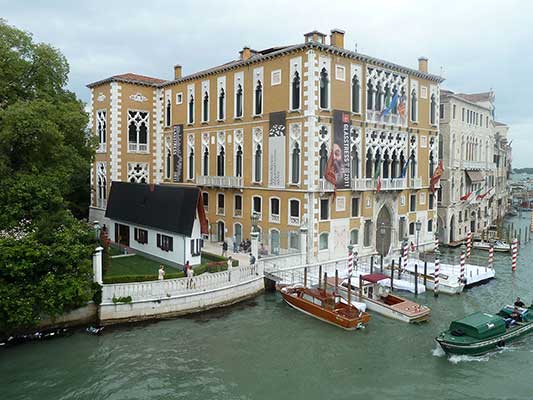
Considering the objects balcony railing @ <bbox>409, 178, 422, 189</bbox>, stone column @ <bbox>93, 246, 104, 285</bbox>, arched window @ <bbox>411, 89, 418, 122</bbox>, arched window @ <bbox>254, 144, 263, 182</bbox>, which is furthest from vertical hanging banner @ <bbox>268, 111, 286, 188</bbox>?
stone column @ <bbox>93, 246, 104, 285</bbox>

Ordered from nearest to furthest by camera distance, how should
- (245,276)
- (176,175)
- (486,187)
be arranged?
(245,276) < (176,175) < (486,187)

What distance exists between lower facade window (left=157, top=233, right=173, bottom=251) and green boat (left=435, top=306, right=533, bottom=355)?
14.2 meters

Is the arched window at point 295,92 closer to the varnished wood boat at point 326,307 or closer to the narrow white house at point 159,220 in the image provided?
the narrow white house at point 159,220

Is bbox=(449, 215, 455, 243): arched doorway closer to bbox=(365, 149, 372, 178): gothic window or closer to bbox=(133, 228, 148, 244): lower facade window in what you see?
bbox=(365, 149, 372, 178): gothic window

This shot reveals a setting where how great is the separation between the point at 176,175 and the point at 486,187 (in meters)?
33.1

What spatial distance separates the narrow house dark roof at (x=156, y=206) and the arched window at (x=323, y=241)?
8.20 meters

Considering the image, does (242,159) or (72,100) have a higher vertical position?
(72,100)

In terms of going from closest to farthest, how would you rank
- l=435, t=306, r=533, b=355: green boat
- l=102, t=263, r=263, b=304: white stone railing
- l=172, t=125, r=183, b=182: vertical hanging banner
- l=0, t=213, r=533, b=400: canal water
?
l=0, t=213, r=533, b=400: canal water, l=435, t=306, r=533, b=355: green boat, l=102, t=263, r=263, b=304: white stone railing, l=172, t=125, r=183, b=182: vertical hanging banner

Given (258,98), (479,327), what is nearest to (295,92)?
(258,98)

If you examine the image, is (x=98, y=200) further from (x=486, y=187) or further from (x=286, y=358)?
(x=486, y=187)

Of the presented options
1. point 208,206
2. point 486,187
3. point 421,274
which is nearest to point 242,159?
point 208,206

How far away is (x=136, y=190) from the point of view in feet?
98.6

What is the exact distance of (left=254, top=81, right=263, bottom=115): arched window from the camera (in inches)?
1209

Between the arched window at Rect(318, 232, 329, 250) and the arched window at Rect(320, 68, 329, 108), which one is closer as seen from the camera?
the arched window at Rect(320, 68, 329, 108)
